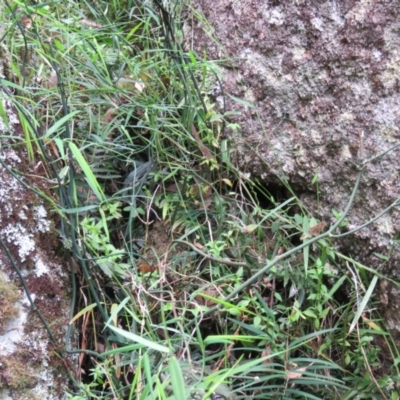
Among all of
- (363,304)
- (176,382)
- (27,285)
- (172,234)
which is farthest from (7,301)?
(363,304)

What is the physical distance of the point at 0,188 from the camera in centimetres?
106

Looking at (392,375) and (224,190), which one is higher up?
(224,190)

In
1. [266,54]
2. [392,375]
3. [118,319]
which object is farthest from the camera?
[266,54]

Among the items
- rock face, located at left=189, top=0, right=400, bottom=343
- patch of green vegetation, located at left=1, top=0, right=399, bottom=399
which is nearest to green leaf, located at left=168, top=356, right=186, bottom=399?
patch of green vegetation, located at left=1, top=0, right=399, bottom=399

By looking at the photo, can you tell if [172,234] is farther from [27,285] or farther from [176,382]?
[176,382]

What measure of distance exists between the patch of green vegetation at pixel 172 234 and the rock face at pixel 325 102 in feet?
0.18

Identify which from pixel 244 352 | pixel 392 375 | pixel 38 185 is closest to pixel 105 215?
pixel 38 185

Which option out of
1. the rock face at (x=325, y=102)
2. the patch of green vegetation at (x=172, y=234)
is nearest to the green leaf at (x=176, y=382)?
the patch of green vegetation at (x=172, y=234)

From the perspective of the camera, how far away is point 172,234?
3.90 ft

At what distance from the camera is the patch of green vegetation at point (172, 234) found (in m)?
0.99

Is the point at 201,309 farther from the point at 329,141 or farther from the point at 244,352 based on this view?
the point at 329,141

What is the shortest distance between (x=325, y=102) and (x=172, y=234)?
0.46 m

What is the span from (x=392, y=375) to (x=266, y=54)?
759 mm

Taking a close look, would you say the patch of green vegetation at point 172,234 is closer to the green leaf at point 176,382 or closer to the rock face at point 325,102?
the rock face at point 325,102
